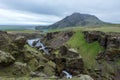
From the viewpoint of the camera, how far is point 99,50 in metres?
Result: 166

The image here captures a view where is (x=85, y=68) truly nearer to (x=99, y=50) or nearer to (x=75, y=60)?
(x=75, y=60)

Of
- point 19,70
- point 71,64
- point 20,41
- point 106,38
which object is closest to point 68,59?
point 71,64

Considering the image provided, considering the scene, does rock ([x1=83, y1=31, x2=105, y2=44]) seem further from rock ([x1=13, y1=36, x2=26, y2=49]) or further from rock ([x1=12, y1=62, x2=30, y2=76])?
rock ([x1=12, y1=62, x2=30, y2=76])

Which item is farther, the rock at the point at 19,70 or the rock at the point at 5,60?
the rock at the point at 5,60

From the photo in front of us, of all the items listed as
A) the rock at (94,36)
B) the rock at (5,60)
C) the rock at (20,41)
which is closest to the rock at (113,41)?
the rock at (94,36)

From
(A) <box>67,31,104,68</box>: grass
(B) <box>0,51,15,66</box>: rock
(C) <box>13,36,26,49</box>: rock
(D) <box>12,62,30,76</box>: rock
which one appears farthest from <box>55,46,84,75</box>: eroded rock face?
(B) <box>0,51,15,66</box>: rock

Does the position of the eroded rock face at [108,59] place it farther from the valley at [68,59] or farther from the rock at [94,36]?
the rock at [94,36]

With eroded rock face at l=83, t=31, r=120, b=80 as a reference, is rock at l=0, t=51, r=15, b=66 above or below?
above

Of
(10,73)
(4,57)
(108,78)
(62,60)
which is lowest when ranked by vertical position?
(108,78)

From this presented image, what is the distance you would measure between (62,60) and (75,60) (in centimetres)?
1055

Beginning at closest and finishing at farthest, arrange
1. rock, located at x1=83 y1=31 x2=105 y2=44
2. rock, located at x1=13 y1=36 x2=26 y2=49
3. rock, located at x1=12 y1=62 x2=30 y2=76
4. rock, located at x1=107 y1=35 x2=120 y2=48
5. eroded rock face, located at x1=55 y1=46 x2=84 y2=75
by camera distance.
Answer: rock, located at x1=12 y1=62 x2=30 y2=76 → rock, located at x1=13 y1=36 x2=26 y2=49 → eroded rock face, located at x1=55 y1=46 x2=84 y2=75 → rock, located at x1=107 y1=35 x2=120 y2=48 → rock, located at x1=83 y1=31 x2=105 y2=44

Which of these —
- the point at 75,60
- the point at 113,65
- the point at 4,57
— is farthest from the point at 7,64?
the point at 113,65

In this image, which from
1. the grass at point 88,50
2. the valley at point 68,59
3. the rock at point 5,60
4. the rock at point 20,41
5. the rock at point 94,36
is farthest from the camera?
the rock at point 94,36

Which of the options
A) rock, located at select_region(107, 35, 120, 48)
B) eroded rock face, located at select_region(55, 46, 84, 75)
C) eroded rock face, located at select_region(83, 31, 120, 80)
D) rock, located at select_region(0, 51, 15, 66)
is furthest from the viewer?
rock, located at select_region(107, 35, 120, 48)
